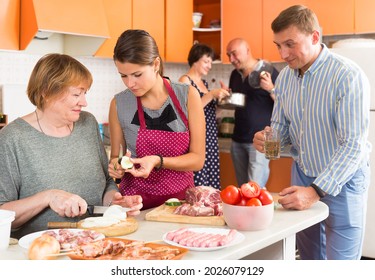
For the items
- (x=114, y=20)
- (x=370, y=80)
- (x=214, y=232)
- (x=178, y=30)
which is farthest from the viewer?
(x=178, y=30)

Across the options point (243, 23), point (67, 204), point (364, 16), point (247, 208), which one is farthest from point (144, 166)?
point (243, 23)

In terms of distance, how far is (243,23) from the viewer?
459 cm

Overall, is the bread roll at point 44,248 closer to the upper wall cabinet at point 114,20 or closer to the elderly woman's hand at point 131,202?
the elderly woman's hand at point 131,202

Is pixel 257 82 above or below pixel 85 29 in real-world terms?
below

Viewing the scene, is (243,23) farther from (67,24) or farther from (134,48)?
(134,48)

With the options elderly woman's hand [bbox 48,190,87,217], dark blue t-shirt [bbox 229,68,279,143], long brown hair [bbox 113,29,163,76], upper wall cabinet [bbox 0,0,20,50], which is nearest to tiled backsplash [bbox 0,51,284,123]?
upper wall cabinet [bbox 0,0,20,50]

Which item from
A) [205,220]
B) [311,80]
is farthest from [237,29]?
[205,220]

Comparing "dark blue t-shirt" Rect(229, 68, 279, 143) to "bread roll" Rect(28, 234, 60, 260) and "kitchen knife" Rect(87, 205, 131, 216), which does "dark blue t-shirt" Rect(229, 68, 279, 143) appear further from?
"bread roll" Rect(28, 234, 60, 260)

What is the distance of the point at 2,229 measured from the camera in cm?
146

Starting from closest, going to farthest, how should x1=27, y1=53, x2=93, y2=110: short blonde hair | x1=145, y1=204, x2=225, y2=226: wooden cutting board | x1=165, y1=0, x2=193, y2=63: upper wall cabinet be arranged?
x1=145, y1=204, x2=225, y2=226: wooden cutting board < x1=27, y1=53, x2=93, y2=110: short blonde hair < x1=165, y1=0, x2=193, y2=63: upper wall cabinet

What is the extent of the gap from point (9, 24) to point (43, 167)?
1698 mm

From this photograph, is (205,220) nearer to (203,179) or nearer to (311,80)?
(311,80)

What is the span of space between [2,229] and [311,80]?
4.58ft

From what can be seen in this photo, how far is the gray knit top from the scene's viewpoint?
1.83 metres
